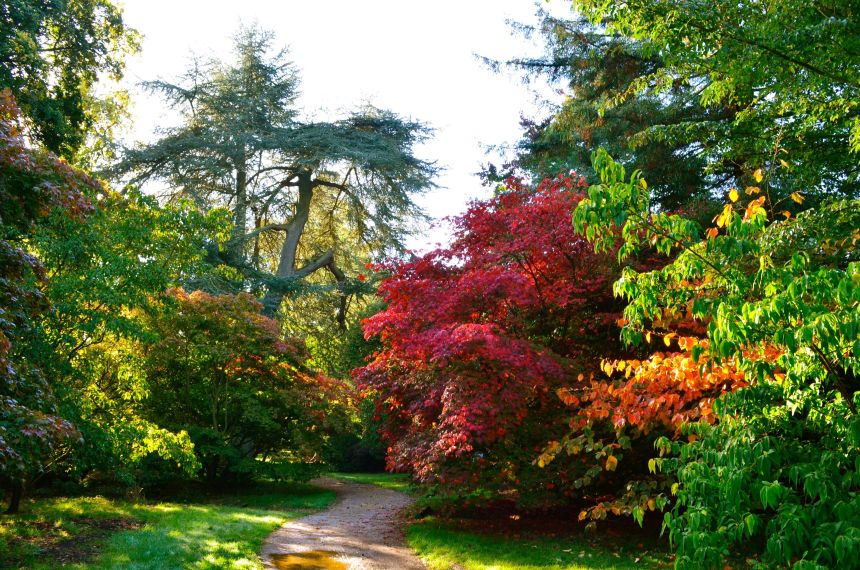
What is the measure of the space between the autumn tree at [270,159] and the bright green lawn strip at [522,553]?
1299 cm

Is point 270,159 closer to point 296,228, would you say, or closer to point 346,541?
point 296,228

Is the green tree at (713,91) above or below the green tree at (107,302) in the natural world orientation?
above

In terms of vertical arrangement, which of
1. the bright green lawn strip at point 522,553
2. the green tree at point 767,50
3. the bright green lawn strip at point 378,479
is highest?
the green tree at point 767,50

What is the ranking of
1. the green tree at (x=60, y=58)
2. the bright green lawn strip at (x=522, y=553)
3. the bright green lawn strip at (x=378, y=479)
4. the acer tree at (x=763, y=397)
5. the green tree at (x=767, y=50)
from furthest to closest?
the bright green lawn strip at (x=378, y=479) → the green tree at (x=60, y=58) → the bright green lawn strip at (x=522, y=553) → the green tree at (x=767, y=50) → the acer tree at (x=763, y=397)

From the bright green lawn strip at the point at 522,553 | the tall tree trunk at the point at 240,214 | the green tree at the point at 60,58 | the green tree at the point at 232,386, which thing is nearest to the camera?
the bright green lawn strip at the point at 522,553

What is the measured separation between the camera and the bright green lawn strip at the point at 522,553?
23.2ft

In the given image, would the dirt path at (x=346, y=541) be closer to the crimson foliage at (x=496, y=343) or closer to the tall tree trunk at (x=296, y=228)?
the crimson foliage at (x=496, y=343)

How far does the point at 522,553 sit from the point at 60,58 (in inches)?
563

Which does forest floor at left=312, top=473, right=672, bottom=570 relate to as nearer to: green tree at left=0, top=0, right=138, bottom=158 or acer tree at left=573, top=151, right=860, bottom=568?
acer tree at left=573, top=151, right=860, bottom=568

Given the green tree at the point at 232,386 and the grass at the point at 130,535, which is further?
the green tree at the point at 232,386

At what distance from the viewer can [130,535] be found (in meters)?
7.96

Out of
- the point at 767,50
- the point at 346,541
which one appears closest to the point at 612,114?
the point at 767,50

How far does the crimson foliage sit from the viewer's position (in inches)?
316

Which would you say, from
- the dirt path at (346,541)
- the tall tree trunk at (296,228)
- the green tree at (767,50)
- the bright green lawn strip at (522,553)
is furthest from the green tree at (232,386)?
the green tree at (767,50)
